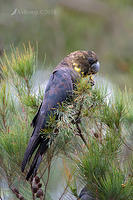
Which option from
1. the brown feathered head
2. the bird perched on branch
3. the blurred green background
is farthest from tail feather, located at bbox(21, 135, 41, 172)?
the blurred green background

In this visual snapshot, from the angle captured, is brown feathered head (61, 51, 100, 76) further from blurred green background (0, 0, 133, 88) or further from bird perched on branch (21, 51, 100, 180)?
blurred green background (0, 0, 133, 88)

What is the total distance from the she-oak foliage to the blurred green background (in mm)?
1553

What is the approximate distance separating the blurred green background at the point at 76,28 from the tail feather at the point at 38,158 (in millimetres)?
1663

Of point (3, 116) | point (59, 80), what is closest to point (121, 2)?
point (59, 80)

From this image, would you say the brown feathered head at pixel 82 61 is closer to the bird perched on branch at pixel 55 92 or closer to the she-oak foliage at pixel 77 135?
the bird perched on branch at pixel 55 92

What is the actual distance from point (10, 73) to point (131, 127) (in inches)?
21.1

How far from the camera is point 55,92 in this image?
1.47 meters

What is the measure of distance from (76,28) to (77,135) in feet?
9.02

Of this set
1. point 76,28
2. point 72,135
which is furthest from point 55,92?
point 76,28

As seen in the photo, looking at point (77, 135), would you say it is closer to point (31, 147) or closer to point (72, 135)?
point (72, 135)

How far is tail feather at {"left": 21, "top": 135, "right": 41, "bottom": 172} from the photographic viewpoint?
117cm

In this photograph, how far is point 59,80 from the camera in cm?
153

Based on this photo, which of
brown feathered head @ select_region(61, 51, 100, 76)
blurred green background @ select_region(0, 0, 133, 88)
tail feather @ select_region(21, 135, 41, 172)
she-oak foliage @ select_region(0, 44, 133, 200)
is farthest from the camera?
blurred green background @ select_region(0, 0, 133, 88)

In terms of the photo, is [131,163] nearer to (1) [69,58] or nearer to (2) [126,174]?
(2) [126,174]
